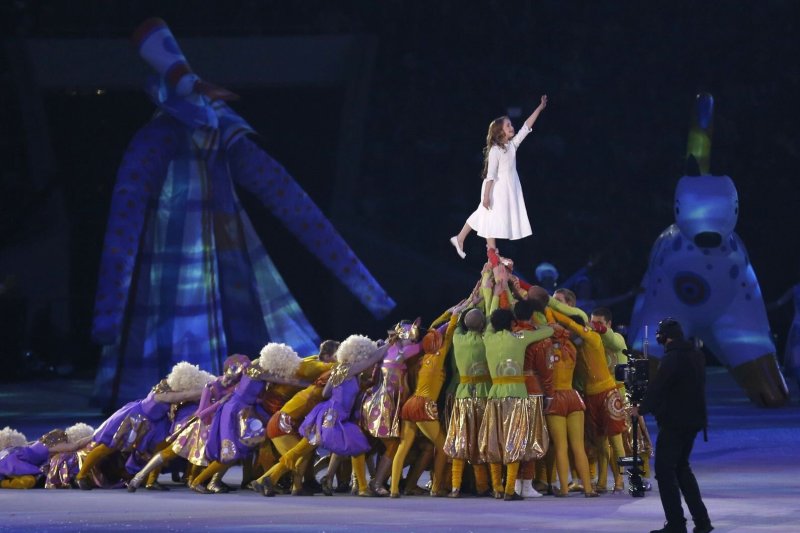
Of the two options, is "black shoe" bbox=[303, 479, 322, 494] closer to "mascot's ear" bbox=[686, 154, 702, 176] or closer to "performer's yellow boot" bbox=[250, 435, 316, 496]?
"performer's yellow boot" bbox=[250, 435, 316, 496]

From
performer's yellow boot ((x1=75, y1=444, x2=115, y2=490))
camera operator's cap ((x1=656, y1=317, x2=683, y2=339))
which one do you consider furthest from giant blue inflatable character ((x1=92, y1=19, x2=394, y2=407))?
camera operator's cap ((x1=656, y1=317, x2=683, y2=339))

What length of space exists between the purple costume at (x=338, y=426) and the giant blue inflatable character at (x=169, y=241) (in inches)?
229

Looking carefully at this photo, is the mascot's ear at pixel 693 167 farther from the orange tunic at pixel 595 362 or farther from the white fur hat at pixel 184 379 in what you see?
the white fur hat at pixel 184 379

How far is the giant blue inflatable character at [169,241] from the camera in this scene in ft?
48.3

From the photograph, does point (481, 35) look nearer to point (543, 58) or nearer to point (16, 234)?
point (543, 58)

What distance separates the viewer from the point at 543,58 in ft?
60.7

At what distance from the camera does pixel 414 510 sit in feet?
27.1

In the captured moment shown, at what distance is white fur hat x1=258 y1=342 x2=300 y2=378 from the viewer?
930 centimetres

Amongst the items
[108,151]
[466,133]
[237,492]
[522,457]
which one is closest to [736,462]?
[522,457]

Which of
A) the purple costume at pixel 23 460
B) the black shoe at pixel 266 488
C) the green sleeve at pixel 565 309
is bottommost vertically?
the black shoe at pixel 266 488

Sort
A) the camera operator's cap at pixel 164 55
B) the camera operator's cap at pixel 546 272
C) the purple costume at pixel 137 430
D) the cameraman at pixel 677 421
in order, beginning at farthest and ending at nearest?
1. the camera operator's cap at pixel 546 272
2. the camera operator's cap at pixel 164 55
3. the purple costume at pixel 137 430
4. the cameraman at pixel 677 421

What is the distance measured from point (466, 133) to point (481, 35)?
1196 mm

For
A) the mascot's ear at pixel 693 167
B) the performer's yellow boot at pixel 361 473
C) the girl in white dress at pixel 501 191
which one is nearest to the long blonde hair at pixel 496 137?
the girl in white dress at pixel 501 191

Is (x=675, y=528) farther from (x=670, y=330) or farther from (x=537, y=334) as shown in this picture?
(x=537, y=334)
